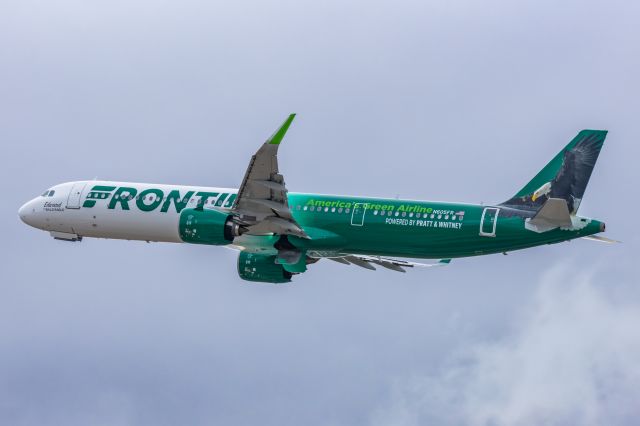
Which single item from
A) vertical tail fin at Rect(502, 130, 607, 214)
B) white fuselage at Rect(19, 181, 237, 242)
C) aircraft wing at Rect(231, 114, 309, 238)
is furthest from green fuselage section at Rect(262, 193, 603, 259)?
white fuselage at Rect(19, 181, 237, 242)

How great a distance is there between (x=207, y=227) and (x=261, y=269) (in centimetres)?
546

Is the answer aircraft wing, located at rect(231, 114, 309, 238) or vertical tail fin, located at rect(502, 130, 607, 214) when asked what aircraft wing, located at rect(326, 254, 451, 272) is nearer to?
aircraft wing, located at rect(231, 114, 309, 238)

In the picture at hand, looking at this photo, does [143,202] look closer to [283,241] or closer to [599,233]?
[283,241]

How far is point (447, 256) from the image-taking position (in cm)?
5022

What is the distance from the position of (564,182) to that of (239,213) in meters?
13.3

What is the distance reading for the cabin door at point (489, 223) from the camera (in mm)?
48594

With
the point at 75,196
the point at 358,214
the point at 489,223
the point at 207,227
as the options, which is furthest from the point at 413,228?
the point at 75,196

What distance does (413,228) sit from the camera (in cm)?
5028

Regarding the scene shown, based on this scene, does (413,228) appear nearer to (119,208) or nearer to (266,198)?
(266,198)

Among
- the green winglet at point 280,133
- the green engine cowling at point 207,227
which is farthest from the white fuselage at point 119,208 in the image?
the green winglet at point 280,133

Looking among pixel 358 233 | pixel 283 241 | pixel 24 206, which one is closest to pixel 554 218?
pixel 358 233

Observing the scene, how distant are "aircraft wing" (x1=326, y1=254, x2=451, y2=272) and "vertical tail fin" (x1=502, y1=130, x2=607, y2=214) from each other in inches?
341

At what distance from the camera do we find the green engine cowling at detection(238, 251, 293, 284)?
182 ft

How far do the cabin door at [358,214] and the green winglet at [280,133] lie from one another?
686cm
